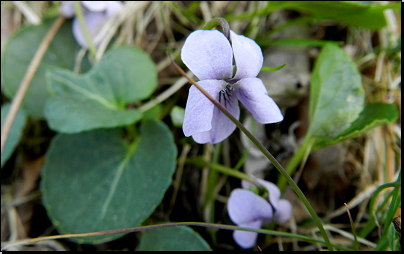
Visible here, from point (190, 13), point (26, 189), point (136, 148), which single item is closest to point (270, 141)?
point (136, 148)

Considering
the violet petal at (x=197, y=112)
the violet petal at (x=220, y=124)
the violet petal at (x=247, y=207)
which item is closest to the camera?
the violet petal at (x=197, y=112)

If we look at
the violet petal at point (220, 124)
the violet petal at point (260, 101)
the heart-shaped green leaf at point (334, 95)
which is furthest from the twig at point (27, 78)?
the heart-shaped green leaf at point (334, 95)

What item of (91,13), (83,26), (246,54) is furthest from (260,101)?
(91,13)

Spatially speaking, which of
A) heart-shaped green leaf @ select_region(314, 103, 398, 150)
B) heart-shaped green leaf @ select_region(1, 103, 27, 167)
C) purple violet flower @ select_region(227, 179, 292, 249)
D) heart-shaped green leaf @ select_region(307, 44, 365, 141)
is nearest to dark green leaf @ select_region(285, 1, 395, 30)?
heart-shaped green leaf @ select_region(307, 44, 365, 141)

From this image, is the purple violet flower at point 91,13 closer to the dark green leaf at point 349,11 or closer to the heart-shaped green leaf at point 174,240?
the dark green leaf at point 349,11

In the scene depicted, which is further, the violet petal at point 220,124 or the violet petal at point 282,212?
the violet petal at point 282,212

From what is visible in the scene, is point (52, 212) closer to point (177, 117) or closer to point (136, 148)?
point (136, 148)
